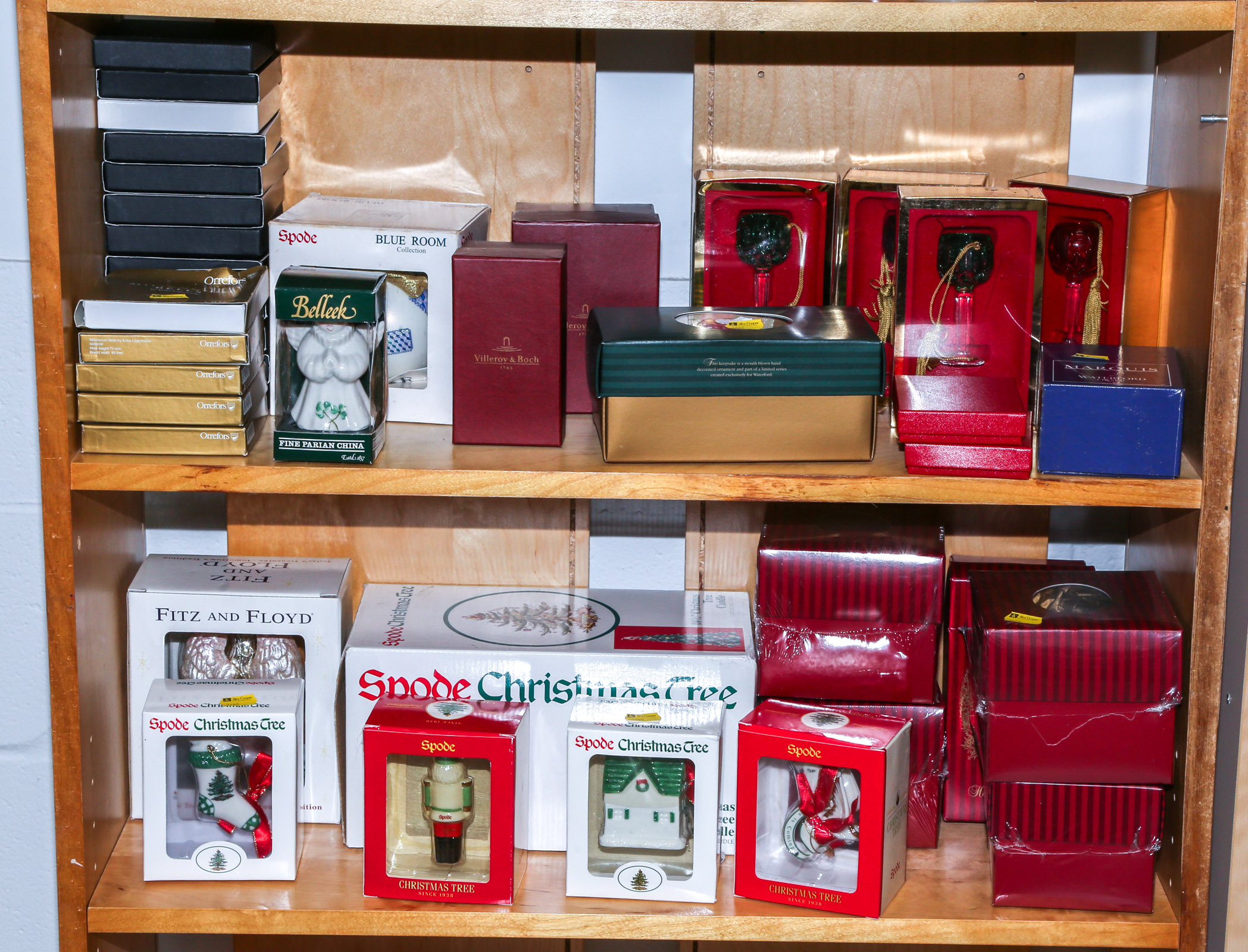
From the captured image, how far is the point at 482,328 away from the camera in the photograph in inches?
52.7

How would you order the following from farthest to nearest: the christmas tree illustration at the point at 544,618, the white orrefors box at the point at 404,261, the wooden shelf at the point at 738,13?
the christmas tree illustration at the point at 544,618
the white orrefors box at the point at 404,261
the wooden shelf at the point at 738,13

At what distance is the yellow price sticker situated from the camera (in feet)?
4.38

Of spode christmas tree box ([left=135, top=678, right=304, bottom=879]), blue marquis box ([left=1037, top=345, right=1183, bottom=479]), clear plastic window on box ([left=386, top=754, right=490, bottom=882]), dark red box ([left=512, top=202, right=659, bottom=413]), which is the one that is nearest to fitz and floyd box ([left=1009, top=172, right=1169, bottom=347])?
blue marquis box ([left=1037, top=345, right=1183, bottom=479])

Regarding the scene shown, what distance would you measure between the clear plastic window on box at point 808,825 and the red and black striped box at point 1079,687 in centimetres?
15

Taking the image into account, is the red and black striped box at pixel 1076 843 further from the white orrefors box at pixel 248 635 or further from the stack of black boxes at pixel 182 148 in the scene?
the stack of black boxes at pixel 182 148

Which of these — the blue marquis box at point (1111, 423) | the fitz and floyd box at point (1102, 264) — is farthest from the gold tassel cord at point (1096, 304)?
the blue marquis box at point (1111, 423)

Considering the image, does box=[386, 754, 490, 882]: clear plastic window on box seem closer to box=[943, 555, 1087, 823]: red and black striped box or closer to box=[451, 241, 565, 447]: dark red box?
box=[451, 241, 565, 447]: dark red box

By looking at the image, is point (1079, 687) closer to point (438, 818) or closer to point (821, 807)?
point (821, 807)

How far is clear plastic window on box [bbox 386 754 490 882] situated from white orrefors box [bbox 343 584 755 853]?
0.07m

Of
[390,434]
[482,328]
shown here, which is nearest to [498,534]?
[390,434]

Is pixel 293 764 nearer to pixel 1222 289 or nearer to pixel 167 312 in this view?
pixel 167 312

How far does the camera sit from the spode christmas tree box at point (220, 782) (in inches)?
54.5

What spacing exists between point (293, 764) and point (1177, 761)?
935 mm

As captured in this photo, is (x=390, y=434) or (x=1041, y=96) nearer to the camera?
(x=390, y=434)
